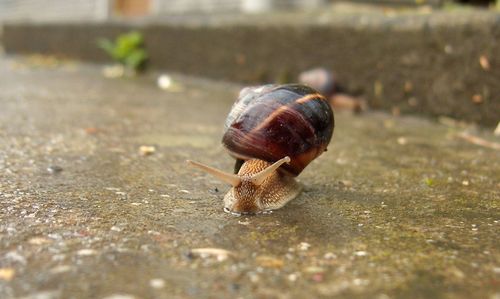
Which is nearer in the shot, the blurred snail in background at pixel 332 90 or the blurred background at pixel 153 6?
the blurred snail in background at pixel 332 90

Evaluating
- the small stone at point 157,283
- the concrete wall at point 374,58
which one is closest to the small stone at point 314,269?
the small stone at point 157,283

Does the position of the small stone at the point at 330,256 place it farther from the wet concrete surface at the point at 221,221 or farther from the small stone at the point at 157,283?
the small stone at the point at 157,283

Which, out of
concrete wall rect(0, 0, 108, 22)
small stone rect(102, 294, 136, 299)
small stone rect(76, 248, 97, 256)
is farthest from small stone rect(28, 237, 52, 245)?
concrete wall rect(0, 0, 108, 22)

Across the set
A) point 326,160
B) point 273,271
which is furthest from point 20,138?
point 273,271

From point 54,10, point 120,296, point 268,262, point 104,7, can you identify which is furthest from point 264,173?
point 54,10

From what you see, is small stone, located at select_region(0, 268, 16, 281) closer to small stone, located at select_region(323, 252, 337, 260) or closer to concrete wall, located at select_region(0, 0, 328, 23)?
small stone, located at select_region(323, 252, 337, 260)

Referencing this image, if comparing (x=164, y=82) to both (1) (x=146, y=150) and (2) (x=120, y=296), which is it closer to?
(1) (x=146, y=150)

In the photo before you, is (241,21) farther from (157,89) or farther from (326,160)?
(326,160)
